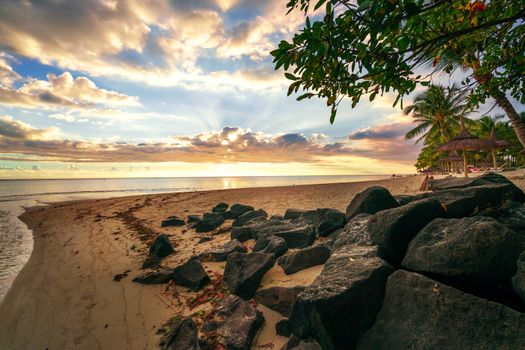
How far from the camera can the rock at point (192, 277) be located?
5184 millimetres

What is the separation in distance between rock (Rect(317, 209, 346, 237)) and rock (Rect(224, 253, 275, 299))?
1.85 m

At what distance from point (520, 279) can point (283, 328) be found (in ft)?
8.82

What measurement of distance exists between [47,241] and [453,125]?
48.5m

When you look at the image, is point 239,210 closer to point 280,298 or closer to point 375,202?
point 375,202

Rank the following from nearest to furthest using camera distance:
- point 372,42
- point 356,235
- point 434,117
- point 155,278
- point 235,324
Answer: point 372,42
point 235,324
point 356,235
point 155,278
point 434,117

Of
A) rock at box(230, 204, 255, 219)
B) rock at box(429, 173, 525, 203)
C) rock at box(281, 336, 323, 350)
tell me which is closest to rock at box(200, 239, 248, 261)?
rock at box(281, 336, 323, 350)

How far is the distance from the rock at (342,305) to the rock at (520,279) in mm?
1114

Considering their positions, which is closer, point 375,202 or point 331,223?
point 375,202

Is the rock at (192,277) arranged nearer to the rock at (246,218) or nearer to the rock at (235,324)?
the rock at (235,324)

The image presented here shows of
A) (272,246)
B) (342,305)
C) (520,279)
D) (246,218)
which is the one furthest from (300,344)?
(246,218)

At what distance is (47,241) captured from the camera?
35.1ft

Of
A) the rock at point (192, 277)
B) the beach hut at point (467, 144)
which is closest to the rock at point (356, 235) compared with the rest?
the rock at point (192, 277)

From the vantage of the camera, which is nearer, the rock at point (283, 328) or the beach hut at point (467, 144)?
the rock at point (283, 328)

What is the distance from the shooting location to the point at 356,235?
4.26 metres
